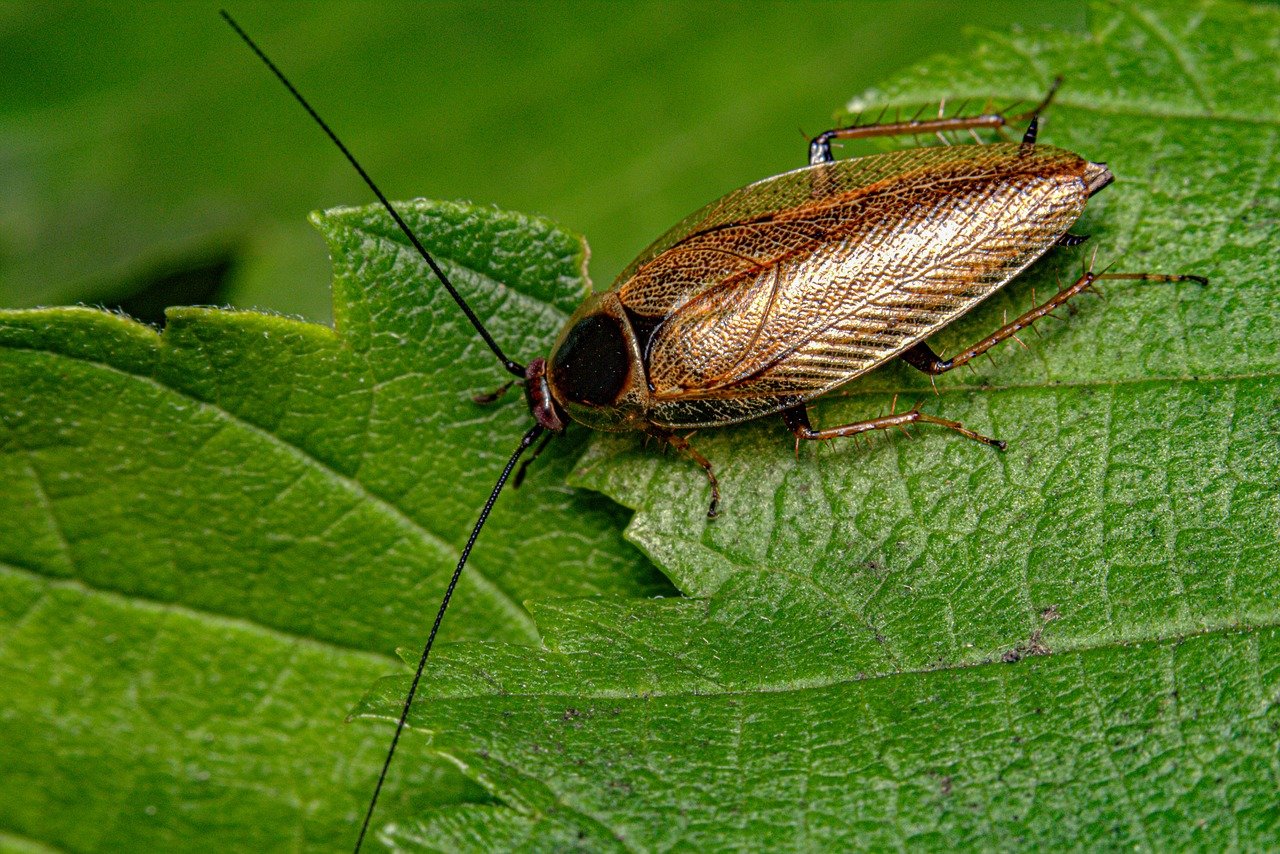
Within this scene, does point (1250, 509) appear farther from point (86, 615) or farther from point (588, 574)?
point (86, 615)

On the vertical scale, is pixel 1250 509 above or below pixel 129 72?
below

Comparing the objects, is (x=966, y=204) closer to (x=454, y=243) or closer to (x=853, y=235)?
(x=853, y=235)

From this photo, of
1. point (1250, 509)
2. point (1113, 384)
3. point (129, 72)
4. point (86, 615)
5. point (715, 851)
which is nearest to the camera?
point (715, 851)

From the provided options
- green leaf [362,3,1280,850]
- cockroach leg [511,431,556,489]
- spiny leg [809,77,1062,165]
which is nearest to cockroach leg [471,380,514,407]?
cockroach leg [511,431,556,489]

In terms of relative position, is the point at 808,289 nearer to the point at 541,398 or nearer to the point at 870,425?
the point at 870,425

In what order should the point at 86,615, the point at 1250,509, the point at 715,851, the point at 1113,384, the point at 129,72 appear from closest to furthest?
the point at 715,851 → the point at 1250,509 → the point at 1113,384 → the point at 86,615 → the point at 129,72

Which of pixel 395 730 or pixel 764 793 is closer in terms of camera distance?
pixel 764 793

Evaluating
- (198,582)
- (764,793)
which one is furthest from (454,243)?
(764,793)

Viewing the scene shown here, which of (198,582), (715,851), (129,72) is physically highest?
(129,72)
